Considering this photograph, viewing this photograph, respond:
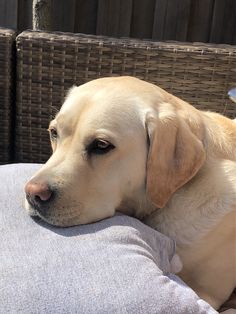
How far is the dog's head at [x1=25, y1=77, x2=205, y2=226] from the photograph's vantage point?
75.5 inches

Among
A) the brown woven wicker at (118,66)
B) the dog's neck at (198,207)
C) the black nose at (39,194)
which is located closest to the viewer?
the black nose at (39,194)

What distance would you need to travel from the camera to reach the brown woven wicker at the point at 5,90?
10.7 feet

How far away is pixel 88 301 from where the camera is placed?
156 centimetres

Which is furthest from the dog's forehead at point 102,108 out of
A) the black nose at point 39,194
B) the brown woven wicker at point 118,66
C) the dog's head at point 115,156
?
the brown woven wicker at point 118,66

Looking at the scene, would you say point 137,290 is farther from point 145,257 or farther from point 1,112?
point 1,112

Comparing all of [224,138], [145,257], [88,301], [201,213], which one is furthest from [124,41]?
[88,301]

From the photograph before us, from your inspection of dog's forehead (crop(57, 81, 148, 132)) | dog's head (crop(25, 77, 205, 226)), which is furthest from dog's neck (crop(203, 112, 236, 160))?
dog's forehead (crop(57, 81, 148, 132))

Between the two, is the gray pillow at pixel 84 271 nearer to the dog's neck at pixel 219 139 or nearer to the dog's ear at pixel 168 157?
the dog's ear at pixel 168 157

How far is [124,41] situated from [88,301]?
2.00m

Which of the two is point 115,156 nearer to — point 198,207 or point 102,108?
point 102,108

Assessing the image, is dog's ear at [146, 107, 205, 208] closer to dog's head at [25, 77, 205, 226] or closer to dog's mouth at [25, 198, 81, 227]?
dog's head at [25, 77, 205, 226]

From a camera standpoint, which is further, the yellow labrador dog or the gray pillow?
the yellow labrador dog

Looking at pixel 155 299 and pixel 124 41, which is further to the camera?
pixel 124 41

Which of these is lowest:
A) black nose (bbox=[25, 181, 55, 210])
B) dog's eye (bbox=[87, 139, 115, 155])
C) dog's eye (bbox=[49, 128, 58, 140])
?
black nose (bbox=[25, 181, 55, 210])
